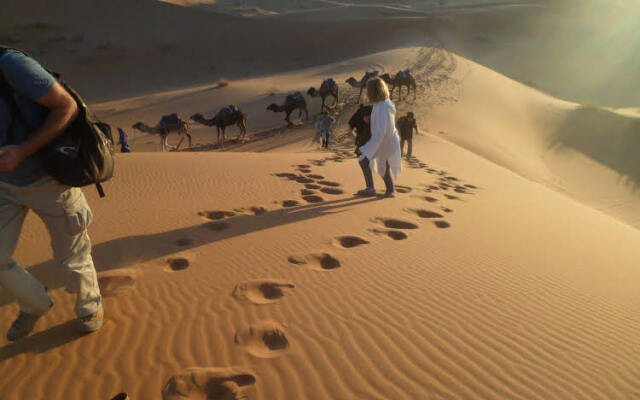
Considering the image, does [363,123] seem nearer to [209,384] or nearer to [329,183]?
[329,183]

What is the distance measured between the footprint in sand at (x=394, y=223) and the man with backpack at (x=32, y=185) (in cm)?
356

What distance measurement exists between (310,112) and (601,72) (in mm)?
35985

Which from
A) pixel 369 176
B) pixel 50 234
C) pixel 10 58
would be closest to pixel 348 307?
pixel 50 234

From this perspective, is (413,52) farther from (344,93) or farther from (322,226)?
(322,226)

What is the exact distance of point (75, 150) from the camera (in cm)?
190

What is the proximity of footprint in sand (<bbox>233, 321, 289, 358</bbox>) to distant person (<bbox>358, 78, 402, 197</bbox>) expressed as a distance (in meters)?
3.37

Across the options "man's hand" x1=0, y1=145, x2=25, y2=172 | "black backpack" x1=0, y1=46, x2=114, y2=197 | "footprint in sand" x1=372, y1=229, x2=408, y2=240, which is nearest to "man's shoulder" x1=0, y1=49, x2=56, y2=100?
"black backpack" x1=0, y1=46, x2=114, y2=197

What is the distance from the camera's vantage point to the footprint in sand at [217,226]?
4391 mm

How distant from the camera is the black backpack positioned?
186 cm

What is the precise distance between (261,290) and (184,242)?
143 centimetres

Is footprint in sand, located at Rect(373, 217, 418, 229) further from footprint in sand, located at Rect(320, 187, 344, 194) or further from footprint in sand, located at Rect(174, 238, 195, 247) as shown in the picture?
footprint in sand, located at Rect(174, 238, 195, 247)

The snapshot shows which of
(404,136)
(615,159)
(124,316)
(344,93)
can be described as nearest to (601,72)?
(615,159)

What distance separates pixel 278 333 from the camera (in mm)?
2463

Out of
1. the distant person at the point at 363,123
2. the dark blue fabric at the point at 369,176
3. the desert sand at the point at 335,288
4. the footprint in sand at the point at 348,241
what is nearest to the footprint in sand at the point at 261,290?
the desert sand at the point at 335,288
